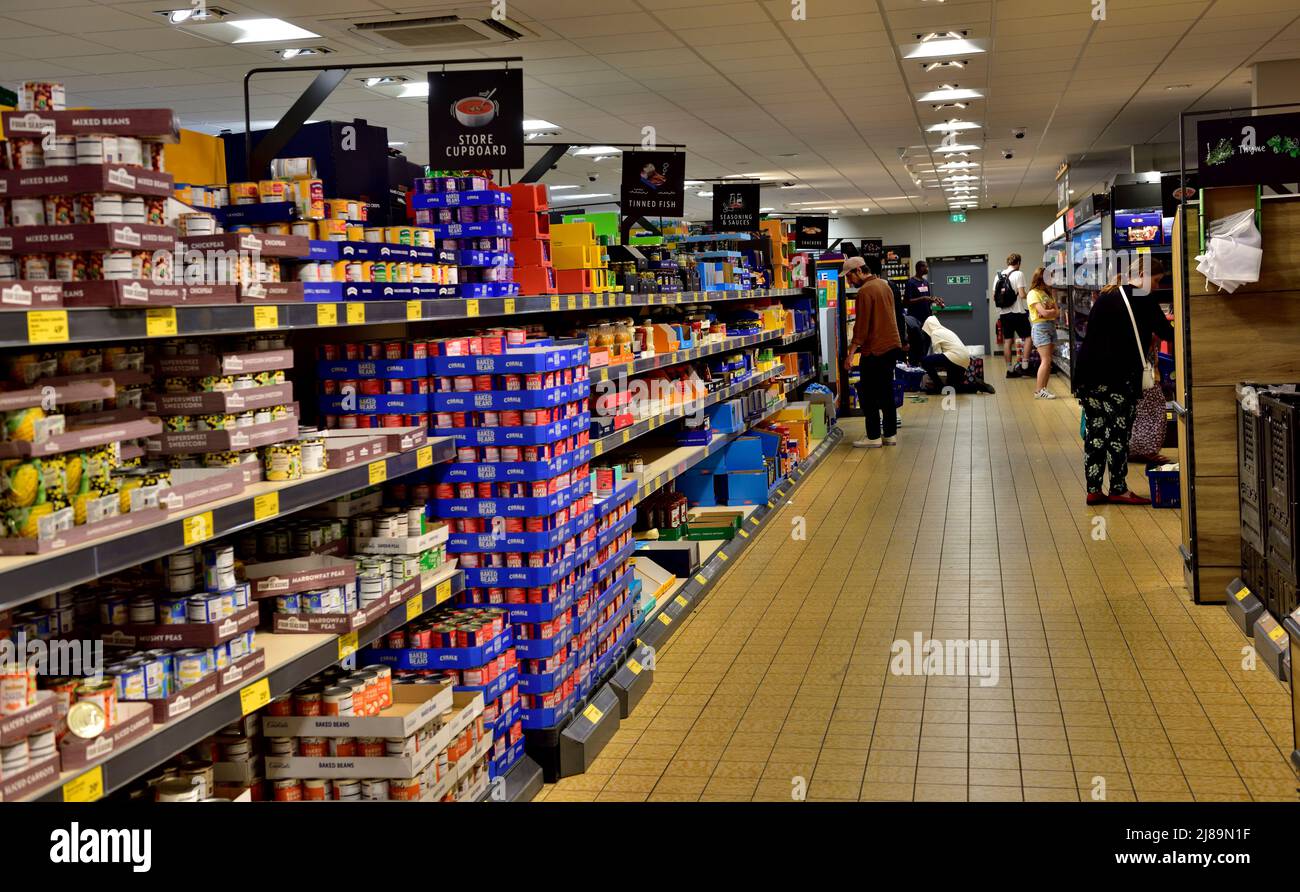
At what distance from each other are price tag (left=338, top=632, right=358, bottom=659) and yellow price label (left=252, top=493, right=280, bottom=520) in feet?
1.47

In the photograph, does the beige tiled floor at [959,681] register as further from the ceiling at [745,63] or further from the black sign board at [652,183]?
the ceiling at [745,63]

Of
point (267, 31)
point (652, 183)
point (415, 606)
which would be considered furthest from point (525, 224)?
point (652, 183)

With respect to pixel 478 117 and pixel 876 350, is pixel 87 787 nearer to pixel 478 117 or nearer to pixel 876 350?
pixel 478 117

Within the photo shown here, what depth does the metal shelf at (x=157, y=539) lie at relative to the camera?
222 centimetres

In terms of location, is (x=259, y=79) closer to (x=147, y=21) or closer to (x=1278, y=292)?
(x=147, y=21)

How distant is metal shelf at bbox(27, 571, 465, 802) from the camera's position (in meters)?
2.38

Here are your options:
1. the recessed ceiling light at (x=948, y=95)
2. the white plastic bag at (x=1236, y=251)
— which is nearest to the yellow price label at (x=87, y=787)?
the white plastic bag at (x=1236, y=251)

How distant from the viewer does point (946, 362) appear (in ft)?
61.7

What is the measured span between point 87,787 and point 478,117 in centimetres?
428

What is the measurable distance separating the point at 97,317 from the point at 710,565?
16.9 ft

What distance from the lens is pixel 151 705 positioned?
102 inches

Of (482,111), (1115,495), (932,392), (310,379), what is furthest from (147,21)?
(932,392)

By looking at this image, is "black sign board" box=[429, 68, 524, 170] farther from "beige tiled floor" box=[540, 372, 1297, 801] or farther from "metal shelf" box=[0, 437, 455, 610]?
"metal shelf" box=[0, 437, 455, 610]

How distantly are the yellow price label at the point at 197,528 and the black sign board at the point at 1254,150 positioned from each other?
4965mm
